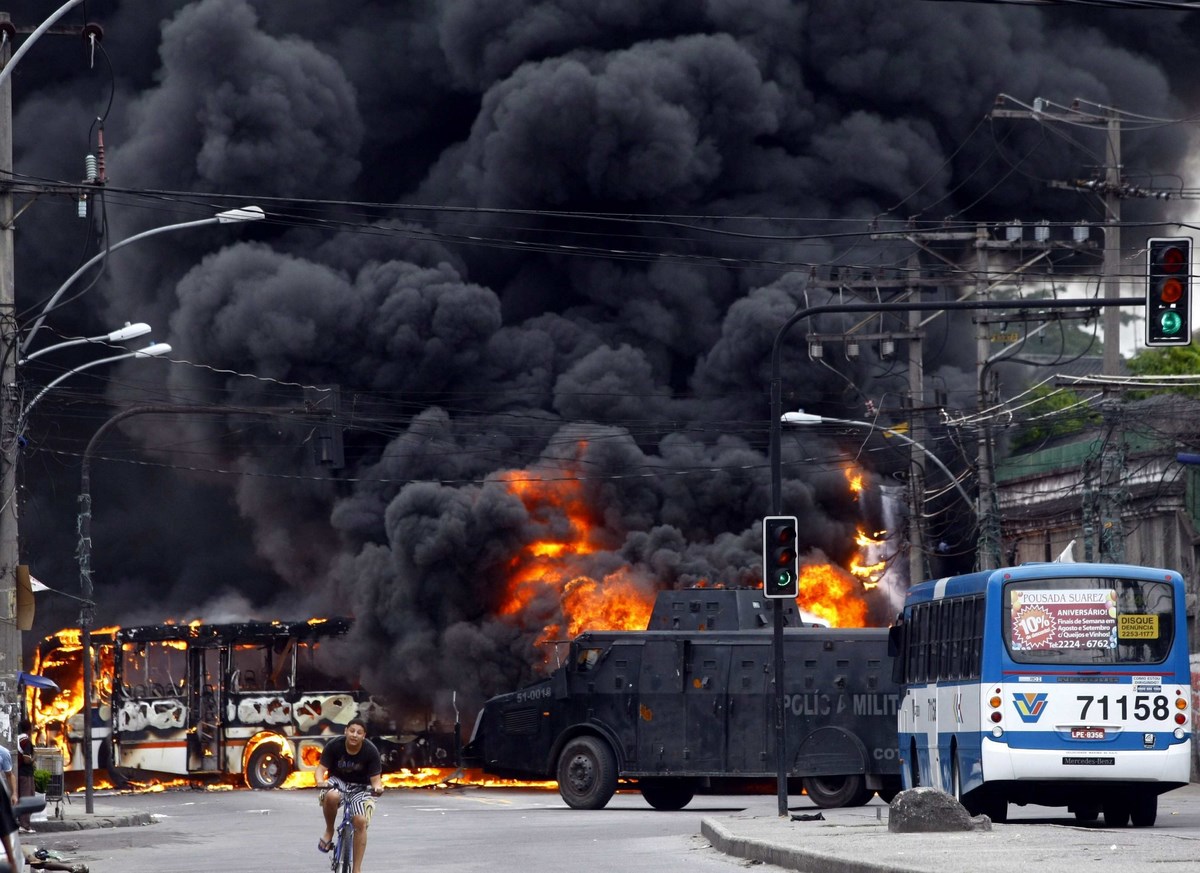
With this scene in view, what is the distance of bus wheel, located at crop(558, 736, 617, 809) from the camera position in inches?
1145

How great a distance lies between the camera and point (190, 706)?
36.9 metres

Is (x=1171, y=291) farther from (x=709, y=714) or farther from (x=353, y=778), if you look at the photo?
(x=709, y=714)

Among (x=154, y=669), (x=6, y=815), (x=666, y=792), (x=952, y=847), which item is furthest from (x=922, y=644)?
(x=154, y=669)

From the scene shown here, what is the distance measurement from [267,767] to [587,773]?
10674mm

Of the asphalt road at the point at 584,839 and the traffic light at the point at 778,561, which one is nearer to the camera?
the asphalt road at the point at 584,839

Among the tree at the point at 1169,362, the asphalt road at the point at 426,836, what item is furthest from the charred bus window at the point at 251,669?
the tree at the point at 1169,362

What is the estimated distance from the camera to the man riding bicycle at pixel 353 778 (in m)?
14.6

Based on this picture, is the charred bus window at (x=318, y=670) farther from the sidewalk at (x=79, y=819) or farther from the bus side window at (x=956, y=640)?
the bus side window at (x=956, y=640)

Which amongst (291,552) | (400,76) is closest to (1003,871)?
(291,552)

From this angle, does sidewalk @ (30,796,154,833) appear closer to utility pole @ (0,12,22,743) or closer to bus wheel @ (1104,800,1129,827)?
utility pole @ (0,12,22,743)

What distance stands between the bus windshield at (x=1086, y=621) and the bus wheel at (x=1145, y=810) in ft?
5.01

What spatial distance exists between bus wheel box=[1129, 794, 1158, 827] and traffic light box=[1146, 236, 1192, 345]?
201 inches

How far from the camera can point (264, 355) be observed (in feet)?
148

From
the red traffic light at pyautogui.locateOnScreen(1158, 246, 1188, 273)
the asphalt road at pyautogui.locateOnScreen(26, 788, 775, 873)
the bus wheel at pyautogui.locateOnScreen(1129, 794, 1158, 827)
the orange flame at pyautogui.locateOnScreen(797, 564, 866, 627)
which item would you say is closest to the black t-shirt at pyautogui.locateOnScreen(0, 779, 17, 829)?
the asphalt road at pyautogui.locateOnScreen(26, 788, 775, 873)
